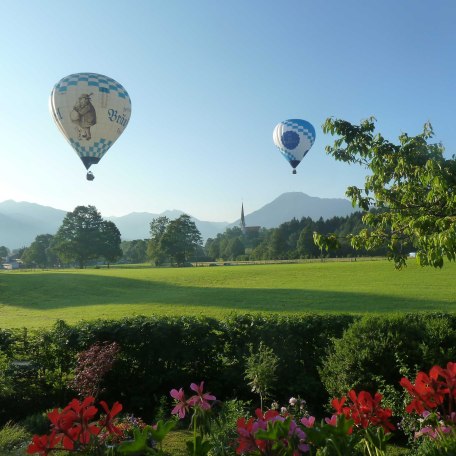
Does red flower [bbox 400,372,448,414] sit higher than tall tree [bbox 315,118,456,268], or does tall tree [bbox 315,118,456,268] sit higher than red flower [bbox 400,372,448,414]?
tall tree [bbox 315,118,456,268]

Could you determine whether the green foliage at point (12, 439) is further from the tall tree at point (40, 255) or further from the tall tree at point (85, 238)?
the tall tree at point (40, 255)

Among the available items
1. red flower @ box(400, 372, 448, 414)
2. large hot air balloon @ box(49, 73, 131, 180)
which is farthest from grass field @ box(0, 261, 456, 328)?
red flower @ box(400, 372, 448, 414)

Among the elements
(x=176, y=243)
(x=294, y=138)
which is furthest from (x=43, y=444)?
(x=176, y=243)

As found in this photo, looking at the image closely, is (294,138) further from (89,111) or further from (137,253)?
(137,253)

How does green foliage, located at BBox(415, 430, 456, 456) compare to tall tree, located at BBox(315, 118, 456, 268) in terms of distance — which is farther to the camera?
tall tree, located at BBox(315, 118, 456, 268)

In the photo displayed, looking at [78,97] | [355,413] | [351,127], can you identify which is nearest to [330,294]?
[78,97]

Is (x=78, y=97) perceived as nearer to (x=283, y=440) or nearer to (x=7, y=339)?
(x=7, y=339)

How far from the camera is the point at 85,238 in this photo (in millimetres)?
110562

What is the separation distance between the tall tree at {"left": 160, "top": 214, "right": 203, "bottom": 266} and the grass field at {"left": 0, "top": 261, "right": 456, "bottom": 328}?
184ft

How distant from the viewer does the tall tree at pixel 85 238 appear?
110188 millimetres

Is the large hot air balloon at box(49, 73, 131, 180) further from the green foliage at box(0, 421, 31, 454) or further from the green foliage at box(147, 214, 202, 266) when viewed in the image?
the green foliage at box(147, 214, 202, 266)

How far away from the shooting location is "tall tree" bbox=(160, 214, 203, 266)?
377 feet

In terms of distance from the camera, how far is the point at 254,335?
10117mm

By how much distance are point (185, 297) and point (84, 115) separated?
15.3 meters
